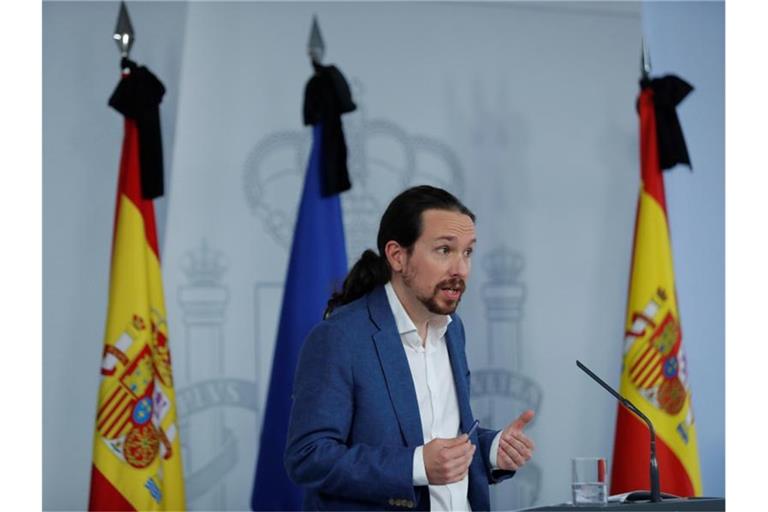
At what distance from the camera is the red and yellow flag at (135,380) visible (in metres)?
3.46

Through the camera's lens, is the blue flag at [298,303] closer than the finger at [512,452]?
No

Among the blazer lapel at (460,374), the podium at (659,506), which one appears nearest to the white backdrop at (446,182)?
the blazer lapel at (460,374)

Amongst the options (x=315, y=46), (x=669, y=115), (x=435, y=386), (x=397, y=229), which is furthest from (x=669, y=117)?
(x=435, y=386)

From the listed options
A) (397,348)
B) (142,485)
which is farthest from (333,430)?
(142,485)

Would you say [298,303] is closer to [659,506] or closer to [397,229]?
[397,229]

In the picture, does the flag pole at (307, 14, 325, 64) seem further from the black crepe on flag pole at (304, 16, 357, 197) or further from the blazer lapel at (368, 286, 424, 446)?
the blazer lapel at (368, 286, 424, 446)

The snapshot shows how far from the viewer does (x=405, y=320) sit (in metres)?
2.32

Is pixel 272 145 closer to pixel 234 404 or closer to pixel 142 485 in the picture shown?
pixel 234 404

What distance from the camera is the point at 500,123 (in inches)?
181

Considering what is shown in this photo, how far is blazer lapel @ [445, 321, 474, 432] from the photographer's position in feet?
7.63

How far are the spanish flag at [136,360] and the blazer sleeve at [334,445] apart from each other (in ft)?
4.89

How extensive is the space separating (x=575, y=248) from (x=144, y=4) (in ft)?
7.62

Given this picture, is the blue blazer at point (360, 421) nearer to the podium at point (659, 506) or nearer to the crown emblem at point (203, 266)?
the podium at point (659, 506)

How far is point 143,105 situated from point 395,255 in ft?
5.33
